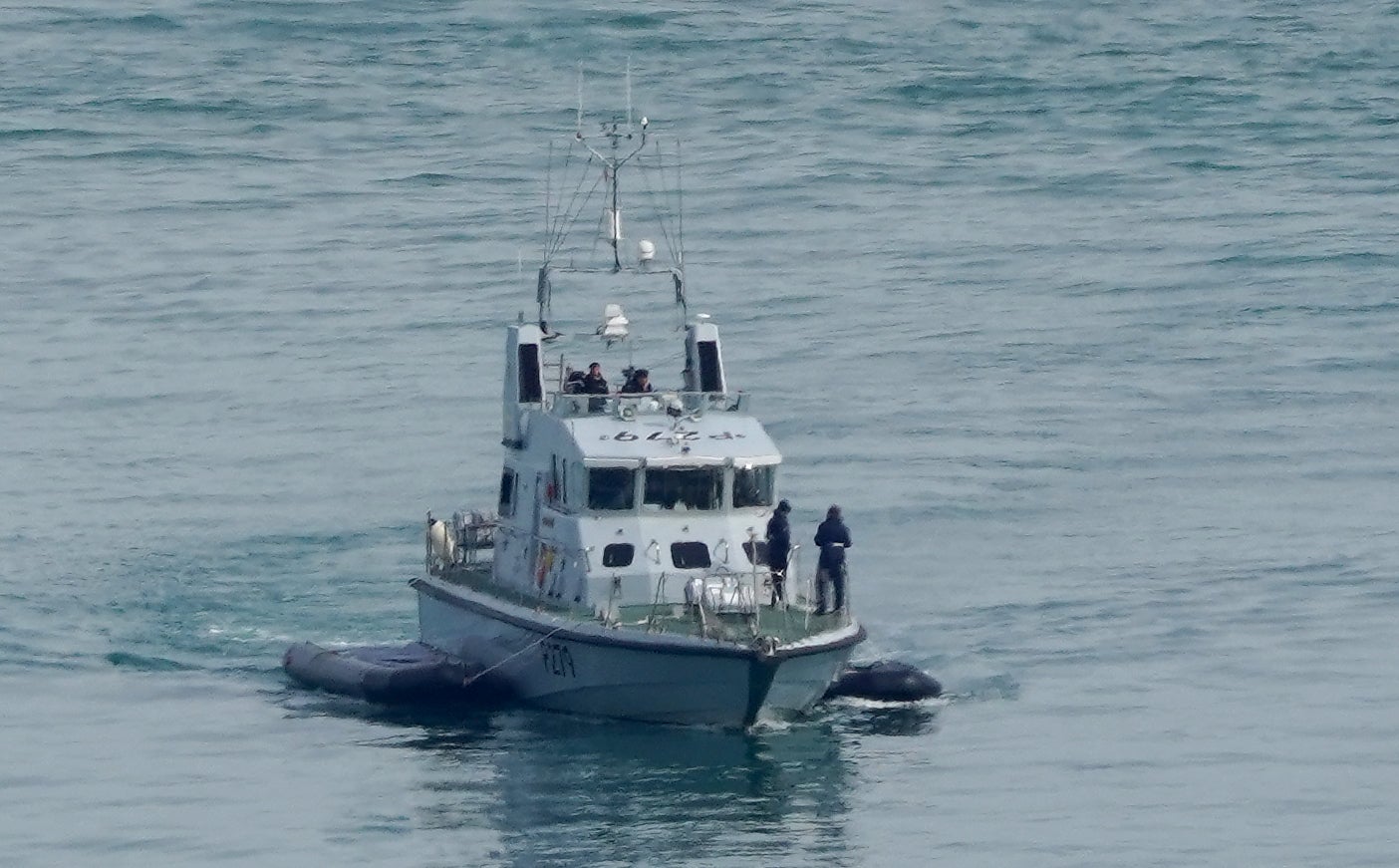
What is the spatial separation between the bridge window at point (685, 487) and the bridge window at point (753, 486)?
0.25 m

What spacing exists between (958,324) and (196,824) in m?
32.7

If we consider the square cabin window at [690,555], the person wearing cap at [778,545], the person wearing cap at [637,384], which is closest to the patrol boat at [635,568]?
the square cabin window at [690,555]

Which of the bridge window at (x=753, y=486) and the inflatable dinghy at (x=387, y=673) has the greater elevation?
the bridge window at (x=753, y=486)

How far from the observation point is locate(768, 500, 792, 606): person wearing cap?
3881 cm

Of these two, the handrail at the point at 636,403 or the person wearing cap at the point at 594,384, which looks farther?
the person wearing cap at the point at 594,384

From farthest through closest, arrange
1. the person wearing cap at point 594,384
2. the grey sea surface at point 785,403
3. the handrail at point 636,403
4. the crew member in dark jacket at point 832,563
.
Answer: the person wearing cap at point 594,384
the handrail at point 636,403
the crew member in dark jacket at point 832,563
the grey sea surface at point 785,403

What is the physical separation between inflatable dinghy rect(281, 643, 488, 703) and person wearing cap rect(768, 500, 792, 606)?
4336mm

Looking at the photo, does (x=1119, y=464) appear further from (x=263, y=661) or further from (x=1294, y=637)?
(x=263, y=661)

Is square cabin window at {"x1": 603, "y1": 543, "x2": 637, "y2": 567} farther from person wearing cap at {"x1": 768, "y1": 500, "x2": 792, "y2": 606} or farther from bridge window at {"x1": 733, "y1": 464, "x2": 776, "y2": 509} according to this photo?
person wearing cap at {"x1": 768, "y1": 500, "x2": 792, "y2": 606}

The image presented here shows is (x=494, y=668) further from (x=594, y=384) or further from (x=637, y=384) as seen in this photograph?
(x=637, y=384)

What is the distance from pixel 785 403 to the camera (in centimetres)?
5741

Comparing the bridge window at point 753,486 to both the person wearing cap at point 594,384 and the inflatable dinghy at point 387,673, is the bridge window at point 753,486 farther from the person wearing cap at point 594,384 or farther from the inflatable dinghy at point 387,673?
the inflatable dinghy at point 387,673

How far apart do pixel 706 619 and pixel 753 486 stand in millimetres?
2598

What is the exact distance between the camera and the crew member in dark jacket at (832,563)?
39.0 metres
